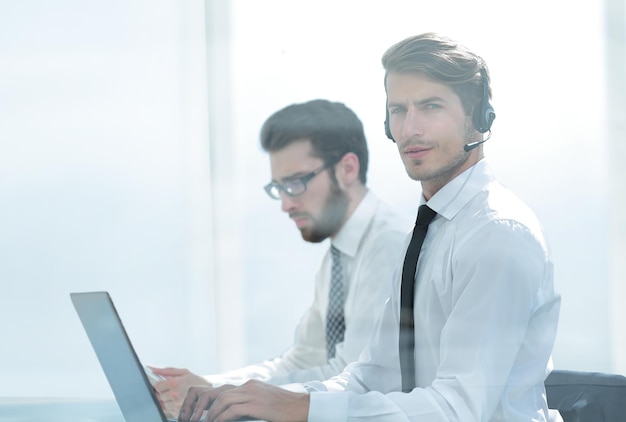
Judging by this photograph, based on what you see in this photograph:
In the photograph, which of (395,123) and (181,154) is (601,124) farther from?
(181,154)

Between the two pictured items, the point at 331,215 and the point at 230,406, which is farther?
the point at 331,215

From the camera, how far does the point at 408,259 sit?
1595mm

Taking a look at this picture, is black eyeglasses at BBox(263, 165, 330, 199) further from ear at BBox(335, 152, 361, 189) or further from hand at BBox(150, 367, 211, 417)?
hand at BBox(150, 367, 211, 417)

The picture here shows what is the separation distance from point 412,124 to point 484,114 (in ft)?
0.43

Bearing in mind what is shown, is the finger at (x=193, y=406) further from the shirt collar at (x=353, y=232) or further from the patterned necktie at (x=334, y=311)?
the shirt collar at (x=353, y=232)

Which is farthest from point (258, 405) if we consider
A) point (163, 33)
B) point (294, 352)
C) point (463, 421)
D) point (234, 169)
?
point (163, 33)

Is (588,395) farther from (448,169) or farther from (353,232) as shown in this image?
(353,232)

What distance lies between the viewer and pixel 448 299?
1452 millimetres

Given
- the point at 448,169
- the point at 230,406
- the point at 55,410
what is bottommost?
the point at 55,410

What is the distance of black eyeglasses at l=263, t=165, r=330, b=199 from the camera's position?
187 centimetres

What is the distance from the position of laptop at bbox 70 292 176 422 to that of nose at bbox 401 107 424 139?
613 mm

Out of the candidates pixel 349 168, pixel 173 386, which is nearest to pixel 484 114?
pixel 349 168

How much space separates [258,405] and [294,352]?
517 millimetres

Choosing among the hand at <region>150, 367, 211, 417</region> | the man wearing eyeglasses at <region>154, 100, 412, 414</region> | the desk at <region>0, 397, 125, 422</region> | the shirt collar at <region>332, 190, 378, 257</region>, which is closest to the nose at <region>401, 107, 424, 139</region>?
the man wearing eyeglasses at <region>154, 100, 412, 414</region>
